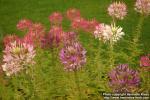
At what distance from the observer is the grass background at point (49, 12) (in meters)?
9.82

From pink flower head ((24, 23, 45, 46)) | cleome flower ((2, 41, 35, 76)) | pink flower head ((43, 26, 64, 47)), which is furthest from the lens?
pink flower head ((24, 23, 45, 46))

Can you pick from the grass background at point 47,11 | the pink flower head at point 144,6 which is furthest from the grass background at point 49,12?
the pink flower head at point 144,6

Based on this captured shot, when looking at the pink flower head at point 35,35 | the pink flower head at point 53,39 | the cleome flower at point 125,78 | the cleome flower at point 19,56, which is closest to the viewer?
the cleome flower at point 125,78

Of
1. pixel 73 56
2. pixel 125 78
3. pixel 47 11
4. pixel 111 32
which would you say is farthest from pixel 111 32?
pixel 47 11

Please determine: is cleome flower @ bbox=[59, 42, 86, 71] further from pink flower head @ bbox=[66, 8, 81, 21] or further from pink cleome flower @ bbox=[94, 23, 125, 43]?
pink flower head @ bbox=[66, 8, 81, 21]

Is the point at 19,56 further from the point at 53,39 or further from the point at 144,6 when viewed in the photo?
the point at 144,6

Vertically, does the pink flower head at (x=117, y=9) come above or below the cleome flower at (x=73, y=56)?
above

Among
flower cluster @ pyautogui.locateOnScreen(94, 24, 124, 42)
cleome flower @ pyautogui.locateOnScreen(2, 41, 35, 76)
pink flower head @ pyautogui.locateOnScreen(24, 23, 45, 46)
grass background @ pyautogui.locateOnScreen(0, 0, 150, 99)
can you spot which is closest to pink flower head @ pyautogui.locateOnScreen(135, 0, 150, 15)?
flower cluster @ pyautogui.locateOnScreen(94, 24, 124, 42)

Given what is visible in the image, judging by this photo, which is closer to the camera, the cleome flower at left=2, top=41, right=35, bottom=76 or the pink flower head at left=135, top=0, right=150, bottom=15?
the cleome flower at left=2, top=41, right=35, bottom=76

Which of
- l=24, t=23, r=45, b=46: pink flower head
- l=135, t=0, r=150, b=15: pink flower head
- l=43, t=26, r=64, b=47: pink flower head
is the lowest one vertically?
l=43, t=26, r=64, b=47: pink flower head

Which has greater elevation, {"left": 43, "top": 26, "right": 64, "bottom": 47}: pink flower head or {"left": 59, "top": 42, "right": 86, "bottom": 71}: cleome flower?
{"left": 43, "top": 26, "right": 64, "bottom": 47}: pink flower head

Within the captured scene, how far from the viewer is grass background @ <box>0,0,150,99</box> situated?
9820 mm

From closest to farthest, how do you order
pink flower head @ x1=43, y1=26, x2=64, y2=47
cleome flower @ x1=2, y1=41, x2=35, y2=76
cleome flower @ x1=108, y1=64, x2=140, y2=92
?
cleome flower @ x1=108, y1=64, x2=140, y2=92
cleome flower @ x1=2, y1=41, x2=35, y2=76
pink flower head @ x1=43, y1=26, x2=64, y2=47

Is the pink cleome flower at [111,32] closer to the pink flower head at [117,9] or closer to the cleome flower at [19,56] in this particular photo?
the pink flower head at [117,9]
